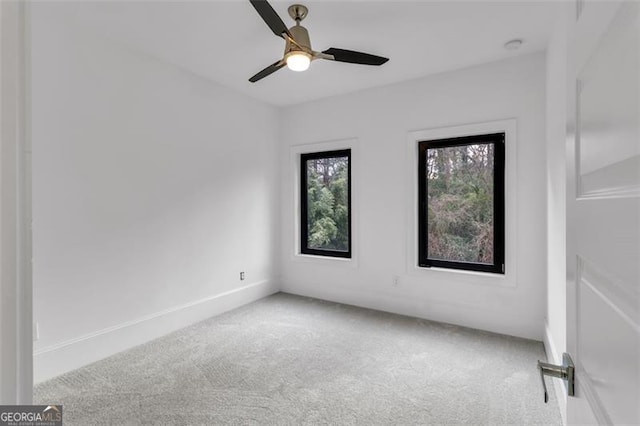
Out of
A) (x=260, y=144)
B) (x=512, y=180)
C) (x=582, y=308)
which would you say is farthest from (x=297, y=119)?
(x=582, y=308)

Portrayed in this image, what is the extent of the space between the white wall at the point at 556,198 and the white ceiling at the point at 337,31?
39cm

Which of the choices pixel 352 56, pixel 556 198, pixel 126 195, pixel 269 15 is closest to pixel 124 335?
pixel 126 195

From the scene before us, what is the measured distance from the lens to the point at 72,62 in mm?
2473

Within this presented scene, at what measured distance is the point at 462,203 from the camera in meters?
3.39

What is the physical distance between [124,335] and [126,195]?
1217 mm

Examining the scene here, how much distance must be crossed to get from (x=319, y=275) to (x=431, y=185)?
1.81m

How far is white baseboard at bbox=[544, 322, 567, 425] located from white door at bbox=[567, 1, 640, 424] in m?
1.24

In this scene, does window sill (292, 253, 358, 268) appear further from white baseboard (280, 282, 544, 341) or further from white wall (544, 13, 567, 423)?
white wall (544, 13, 567, 423)

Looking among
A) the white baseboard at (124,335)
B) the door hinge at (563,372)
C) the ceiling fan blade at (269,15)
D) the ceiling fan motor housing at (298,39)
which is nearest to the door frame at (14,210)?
the door hinge at (563,372)

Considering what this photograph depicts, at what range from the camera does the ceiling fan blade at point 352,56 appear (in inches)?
89.7

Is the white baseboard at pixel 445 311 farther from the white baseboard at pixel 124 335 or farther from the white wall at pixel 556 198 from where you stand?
the white baseboard at pixel 124 335

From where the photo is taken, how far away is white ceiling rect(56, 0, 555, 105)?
229cm

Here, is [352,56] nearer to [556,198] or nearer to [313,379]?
[556,198]

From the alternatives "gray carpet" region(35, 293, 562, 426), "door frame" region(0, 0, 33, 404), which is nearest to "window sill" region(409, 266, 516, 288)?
"gray carpet" region(35, 293, 562, 426)
